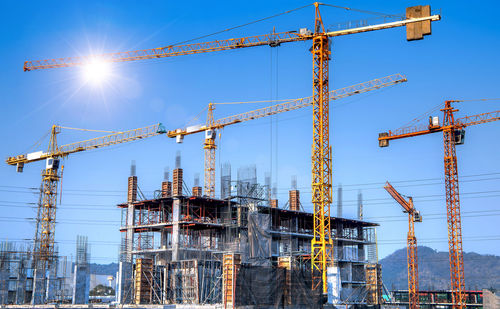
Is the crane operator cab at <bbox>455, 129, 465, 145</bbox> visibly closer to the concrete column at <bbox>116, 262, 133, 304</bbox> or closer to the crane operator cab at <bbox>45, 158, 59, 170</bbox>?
the concrete column at <bbox>116, 262, 133, 304</bbox>

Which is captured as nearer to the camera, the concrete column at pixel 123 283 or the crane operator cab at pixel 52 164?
the concrete column at pixel 123 283

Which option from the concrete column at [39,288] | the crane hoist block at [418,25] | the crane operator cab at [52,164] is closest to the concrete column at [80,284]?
the concrete column at [39,288]

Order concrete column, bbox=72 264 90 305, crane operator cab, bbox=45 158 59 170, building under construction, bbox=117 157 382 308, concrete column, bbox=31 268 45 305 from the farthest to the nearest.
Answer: crane operator cab, bbox=45 158 59 170 → concrete column, bbox=31 268 45 305 → concrete column, bbox=72 264 90 305 → building under construction, bbox=117 157 382 308

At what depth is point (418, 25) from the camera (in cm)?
5309

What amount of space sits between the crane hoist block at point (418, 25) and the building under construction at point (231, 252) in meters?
22.3

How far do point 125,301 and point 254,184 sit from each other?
2458 cm

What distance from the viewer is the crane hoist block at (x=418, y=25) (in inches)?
2050

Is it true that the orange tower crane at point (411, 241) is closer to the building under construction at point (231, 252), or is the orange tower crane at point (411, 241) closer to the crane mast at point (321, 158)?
the building under construction at point (231, 252)

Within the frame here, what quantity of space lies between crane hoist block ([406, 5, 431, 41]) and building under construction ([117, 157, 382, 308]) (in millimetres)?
22317

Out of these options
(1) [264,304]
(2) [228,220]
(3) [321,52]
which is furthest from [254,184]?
(1) [264,304]

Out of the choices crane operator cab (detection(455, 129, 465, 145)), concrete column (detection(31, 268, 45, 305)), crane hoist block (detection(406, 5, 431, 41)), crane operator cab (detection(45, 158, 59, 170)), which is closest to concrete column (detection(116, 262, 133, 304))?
concrete column (detection(31, 268, 45, 305))

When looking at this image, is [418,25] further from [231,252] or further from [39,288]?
[39,288]

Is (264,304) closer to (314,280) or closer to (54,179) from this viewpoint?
(314,280)

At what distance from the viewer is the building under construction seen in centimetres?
4553
